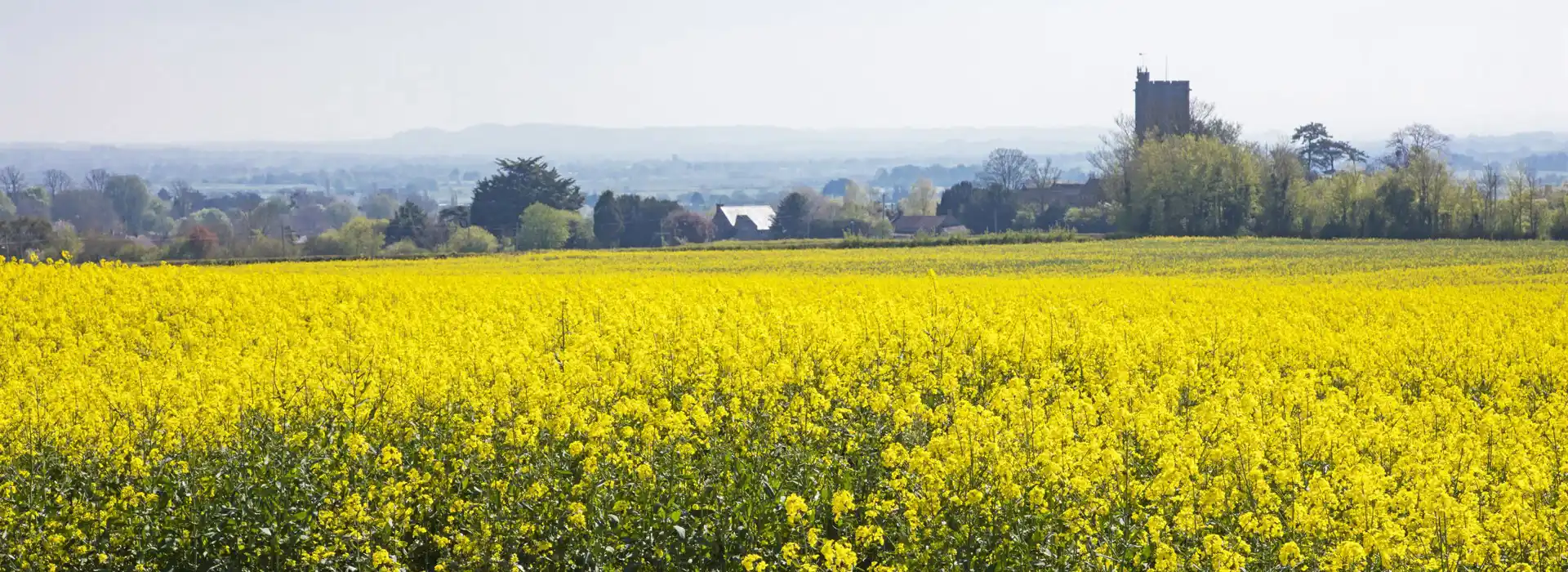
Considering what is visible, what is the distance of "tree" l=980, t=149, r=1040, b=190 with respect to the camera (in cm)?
17100

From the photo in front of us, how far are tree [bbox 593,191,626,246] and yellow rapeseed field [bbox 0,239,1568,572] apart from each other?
95.5 metres

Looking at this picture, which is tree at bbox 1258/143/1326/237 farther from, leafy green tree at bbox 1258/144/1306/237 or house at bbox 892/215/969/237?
house at bbox 892/215/969/237

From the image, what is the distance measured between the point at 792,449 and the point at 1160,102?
13890 centimetres

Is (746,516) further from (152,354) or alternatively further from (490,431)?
(152,354)

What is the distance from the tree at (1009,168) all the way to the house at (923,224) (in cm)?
2893

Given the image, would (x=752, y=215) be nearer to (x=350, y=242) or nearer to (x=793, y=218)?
(x=793, y=218)

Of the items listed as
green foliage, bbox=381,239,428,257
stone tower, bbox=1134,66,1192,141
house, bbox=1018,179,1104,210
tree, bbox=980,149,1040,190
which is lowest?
green foliage, bbox=381,239,428,257

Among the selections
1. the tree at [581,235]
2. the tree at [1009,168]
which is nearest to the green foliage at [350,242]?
the tree at [581,235]

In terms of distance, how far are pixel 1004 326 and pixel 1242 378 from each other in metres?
3.21

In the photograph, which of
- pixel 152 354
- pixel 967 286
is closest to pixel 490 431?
pixel 152 354

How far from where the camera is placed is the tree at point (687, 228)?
11715cm

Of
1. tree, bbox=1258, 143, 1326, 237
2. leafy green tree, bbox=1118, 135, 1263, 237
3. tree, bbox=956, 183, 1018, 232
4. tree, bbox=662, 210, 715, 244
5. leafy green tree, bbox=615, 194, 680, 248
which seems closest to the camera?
tree, bbox=1258, 143, 1326, 237

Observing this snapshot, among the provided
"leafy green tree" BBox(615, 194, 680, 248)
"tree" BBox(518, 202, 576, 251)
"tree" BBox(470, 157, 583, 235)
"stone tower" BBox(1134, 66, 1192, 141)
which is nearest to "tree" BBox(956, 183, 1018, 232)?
"stone tower" BBox(1134, 66, 1192, 141)

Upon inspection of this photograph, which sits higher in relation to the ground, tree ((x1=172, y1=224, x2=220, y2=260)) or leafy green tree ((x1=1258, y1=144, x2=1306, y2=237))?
leafy green tree ((x1=1258, y1=144, x2=1306, y2=237))
